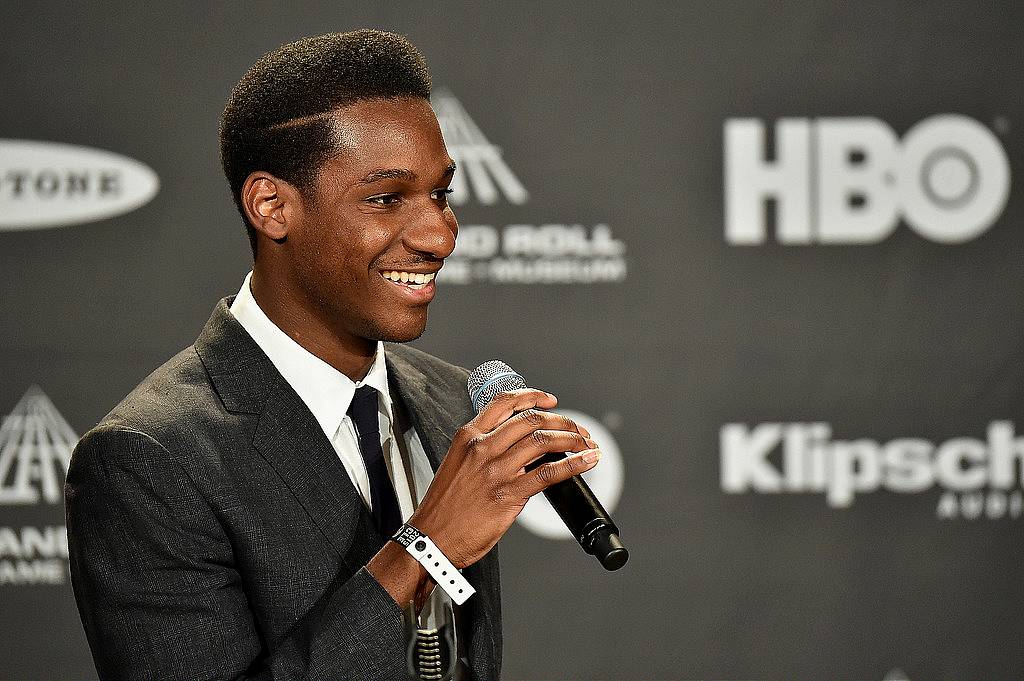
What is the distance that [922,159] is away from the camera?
3.09 m

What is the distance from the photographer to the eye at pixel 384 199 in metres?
1.45

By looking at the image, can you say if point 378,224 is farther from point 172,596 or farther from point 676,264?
point 676,264

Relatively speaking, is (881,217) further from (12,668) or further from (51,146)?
(12,668)

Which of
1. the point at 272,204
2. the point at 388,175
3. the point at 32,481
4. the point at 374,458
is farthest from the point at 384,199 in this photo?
the point at 32,481

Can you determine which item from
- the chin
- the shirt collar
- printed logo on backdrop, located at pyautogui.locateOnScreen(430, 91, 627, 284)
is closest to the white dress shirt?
the shirt collar

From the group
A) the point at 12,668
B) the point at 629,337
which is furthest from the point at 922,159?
the point at 12,668

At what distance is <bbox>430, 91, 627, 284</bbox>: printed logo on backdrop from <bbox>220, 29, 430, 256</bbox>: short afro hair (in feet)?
4.92

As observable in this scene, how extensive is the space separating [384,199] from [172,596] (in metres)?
0.57

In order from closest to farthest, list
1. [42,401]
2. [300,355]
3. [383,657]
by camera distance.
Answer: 1. [383,657]
2. [300,355]
3. [42,401]

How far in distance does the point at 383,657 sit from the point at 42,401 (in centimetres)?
216

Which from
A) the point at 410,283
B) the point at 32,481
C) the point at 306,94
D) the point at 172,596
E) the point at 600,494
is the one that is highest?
the point at 306,94

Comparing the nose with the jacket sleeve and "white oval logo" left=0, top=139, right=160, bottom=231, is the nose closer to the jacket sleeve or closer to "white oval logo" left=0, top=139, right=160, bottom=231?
the jacket sleeve

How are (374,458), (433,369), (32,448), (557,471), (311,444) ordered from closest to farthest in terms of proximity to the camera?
(557,471), (311,444), (374,458), (433,369), (32,448)

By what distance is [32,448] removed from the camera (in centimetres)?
307
